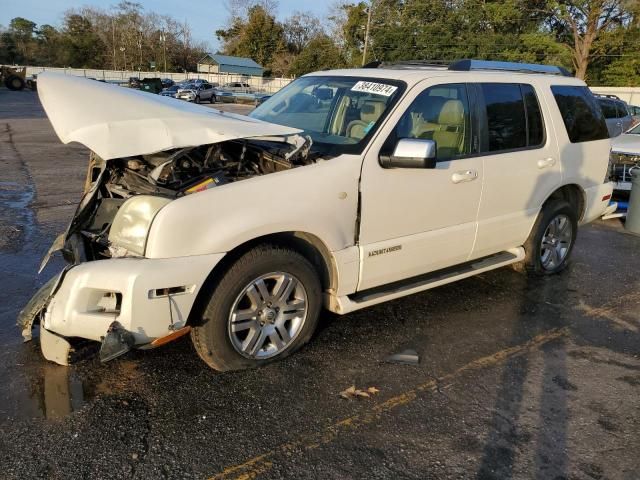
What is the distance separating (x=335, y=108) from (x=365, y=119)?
43 centimetres

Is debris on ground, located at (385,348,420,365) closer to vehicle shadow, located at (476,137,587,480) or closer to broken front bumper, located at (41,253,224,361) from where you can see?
vehicle shadow, located at (476,137,587,480)

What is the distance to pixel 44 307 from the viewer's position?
3373 millimetres

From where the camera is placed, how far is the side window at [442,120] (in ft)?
13.1

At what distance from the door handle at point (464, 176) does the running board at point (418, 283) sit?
787 millimetres

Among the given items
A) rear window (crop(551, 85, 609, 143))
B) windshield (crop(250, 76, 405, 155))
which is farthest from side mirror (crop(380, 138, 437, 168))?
rear window (crop(551, 85, 609, 143))

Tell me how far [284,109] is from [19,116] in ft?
80.2

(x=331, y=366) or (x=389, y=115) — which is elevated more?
(x=389, y=115)

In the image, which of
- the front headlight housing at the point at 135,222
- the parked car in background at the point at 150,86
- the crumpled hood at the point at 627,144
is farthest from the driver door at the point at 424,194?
the parked car in background at the point at 150,86

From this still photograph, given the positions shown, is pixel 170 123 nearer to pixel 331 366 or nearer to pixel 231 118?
pixel 231 118

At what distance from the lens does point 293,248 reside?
359cm

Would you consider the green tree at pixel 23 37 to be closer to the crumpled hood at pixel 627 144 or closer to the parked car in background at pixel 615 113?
the parked car in background at pixel 615 113

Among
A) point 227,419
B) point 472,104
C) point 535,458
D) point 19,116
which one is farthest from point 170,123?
point 19,116

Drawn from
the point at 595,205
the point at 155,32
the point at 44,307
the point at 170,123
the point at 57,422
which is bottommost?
the point at 57,422

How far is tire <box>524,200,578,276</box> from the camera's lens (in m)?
5.28
